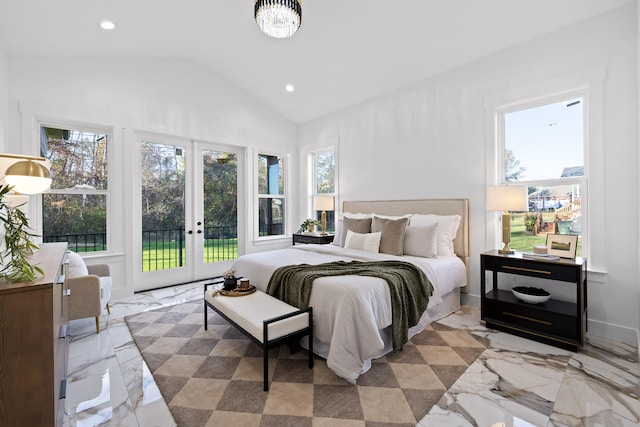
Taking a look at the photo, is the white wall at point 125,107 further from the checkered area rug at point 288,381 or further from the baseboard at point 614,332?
the baseboard at point 614,332

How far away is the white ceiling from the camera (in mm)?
2830

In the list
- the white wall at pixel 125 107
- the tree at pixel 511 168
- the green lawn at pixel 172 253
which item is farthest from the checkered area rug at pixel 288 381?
the white wall at pixel 125 107

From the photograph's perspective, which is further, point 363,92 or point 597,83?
point 363,92

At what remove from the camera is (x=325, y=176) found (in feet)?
18.2

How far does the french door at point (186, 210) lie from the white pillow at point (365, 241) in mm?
2380

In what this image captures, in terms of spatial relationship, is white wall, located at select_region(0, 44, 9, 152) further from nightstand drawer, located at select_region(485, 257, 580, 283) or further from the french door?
nightstand drawer, located at select_region(485, 257, 580, 283)

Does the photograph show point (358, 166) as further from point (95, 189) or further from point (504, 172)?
point (95, 189)

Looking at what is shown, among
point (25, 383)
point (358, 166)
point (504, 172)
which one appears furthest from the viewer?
point (358, 166)

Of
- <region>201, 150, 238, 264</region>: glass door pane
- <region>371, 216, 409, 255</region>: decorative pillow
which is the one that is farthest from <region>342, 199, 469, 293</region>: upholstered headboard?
<region>201, 150, 238, 264</region>: glass door pane

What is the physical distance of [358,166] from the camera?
15.8ft

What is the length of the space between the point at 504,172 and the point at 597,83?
107 centimetres

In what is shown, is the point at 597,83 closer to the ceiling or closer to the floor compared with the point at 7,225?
closer to the ceiling

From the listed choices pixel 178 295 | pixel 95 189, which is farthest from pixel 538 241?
pixel 95 189

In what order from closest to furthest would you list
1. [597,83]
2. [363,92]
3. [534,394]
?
[534,394], [597,83], [363,92]
